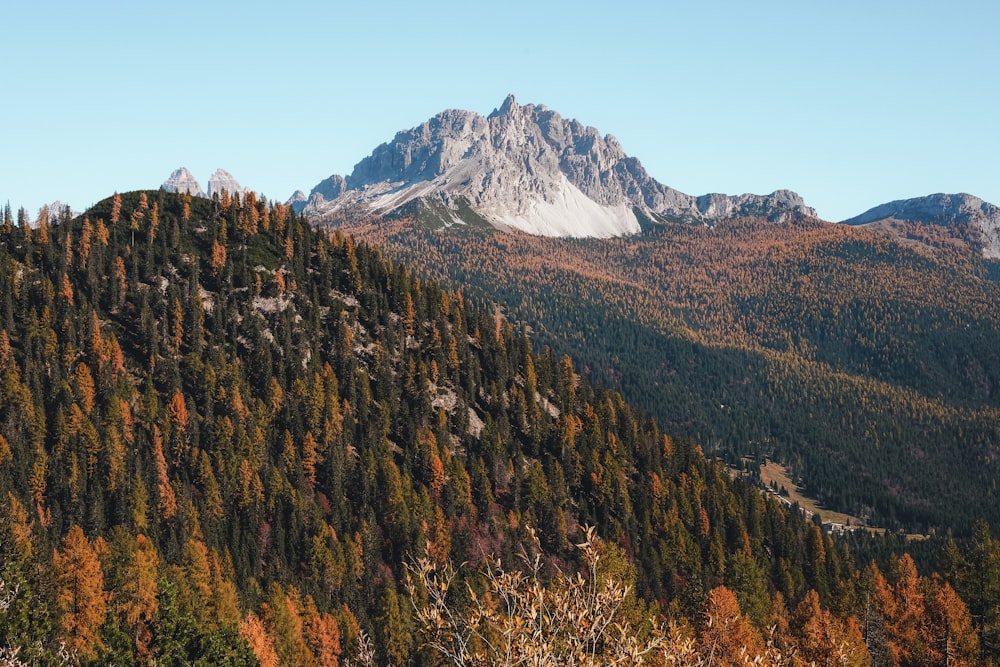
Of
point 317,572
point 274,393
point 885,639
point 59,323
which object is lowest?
point 317,572

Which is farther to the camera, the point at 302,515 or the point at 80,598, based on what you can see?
the point at 302,515

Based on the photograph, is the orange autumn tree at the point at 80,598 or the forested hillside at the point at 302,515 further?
the forested hillside at the point at 302,515

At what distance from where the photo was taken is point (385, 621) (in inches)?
4894

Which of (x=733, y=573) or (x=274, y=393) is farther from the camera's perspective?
(x=274, y=393)

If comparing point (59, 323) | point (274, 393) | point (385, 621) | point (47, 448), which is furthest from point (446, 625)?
point (59, 323)

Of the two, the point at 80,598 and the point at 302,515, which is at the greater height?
the point at 80,598

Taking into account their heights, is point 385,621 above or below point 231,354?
below

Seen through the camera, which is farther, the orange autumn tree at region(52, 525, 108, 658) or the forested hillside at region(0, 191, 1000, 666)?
the forested hillside at region(0, 191, 1000, 666)

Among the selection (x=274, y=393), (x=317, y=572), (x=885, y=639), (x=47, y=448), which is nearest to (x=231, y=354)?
(x=274, y=393)

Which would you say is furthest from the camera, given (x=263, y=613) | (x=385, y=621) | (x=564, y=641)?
(x=385, y=621)

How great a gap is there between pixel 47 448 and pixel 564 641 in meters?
155

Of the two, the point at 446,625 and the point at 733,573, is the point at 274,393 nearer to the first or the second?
the point at 733,573

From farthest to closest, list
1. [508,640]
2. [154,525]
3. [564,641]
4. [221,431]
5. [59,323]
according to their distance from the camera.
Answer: [59,323]
[221,431]
[154,525]
[564,641]
[508,640]

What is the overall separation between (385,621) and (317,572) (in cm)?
2585
